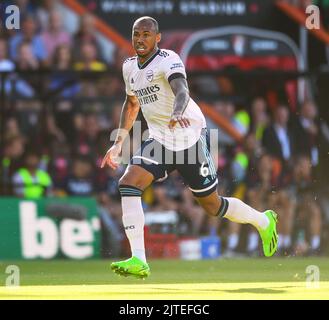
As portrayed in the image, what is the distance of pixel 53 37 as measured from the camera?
17859 mm

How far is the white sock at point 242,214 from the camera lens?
11.0m

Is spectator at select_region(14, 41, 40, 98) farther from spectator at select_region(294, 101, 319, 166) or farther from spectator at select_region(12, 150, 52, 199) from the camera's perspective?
spectator at select_region(294, 101, 319, 166)

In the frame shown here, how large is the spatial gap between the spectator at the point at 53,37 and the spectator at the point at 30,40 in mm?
71

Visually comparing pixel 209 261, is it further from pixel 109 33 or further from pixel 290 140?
pixel 109 33

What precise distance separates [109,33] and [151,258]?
15.0 ft

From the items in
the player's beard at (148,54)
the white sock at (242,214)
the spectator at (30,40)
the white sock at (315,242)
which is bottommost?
the white sock at (315,242)

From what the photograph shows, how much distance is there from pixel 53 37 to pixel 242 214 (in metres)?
7.63

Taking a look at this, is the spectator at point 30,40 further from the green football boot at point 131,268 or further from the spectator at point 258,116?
the green football boot at point 131,268

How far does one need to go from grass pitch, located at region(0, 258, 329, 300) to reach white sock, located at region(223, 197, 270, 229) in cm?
59

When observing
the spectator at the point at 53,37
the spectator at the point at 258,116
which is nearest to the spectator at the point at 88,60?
the spectator at the point at 53,37

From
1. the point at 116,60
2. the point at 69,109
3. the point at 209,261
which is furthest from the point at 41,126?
the point at 209,261

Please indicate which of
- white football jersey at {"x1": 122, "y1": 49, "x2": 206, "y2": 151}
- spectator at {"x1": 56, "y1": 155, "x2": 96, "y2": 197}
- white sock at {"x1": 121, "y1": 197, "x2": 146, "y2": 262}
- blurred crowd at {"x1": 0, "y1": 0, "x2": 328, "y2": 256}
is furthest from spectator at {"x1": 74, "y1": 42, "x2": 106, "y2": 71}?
white sock at {"x1": 121, "y1": 197, "x2": 146, "y2": 262}

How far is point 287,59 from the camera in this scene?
19.3 m

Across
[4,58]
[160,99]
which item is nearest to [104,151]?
[4,58]
